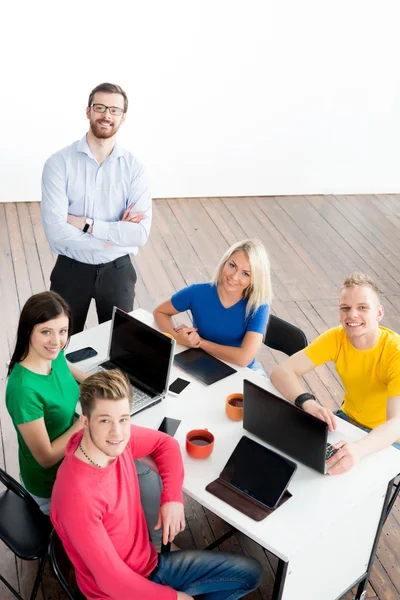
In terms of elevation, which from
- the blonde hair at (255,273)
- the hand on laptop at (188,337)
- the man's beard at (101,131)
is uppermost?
the man's beard at (101,131)

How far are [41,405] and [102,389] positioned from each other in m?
0.47

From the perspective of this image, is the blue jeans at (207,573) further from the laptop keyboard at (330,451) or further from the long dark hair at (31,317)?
the long dark hair at (31,317)

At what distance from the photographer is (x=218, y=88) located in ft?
22.7

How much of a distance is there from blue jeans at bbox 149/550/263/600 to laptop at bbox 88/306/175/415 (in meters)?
0.68

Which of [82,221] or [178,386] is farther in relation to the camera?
[82,221]

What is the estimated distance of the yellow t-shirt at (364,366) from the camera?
3204 mm

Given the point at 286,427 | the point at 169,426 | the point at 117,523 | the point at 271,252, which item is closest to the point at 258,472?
the point at 286,427

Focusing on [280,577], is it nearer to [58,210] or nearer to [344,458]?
[344,458]

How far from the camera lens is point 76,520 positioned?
231 cm

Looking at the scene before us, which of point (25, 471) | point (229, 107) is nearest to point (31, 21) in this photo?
point (229, 107)

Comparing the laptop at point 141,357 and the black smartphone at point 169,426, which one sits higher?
the laptop at point 141,357

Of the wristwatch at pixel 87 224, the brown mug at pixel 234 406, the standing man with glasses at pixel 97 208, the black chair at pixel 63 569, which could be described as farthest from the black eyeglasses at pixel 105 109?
the black chair at pixel 63 569

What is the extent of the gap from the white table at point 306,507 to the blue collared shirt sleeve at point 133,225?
765 mm

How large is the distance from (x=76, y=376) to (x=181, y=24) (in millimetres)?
4367
